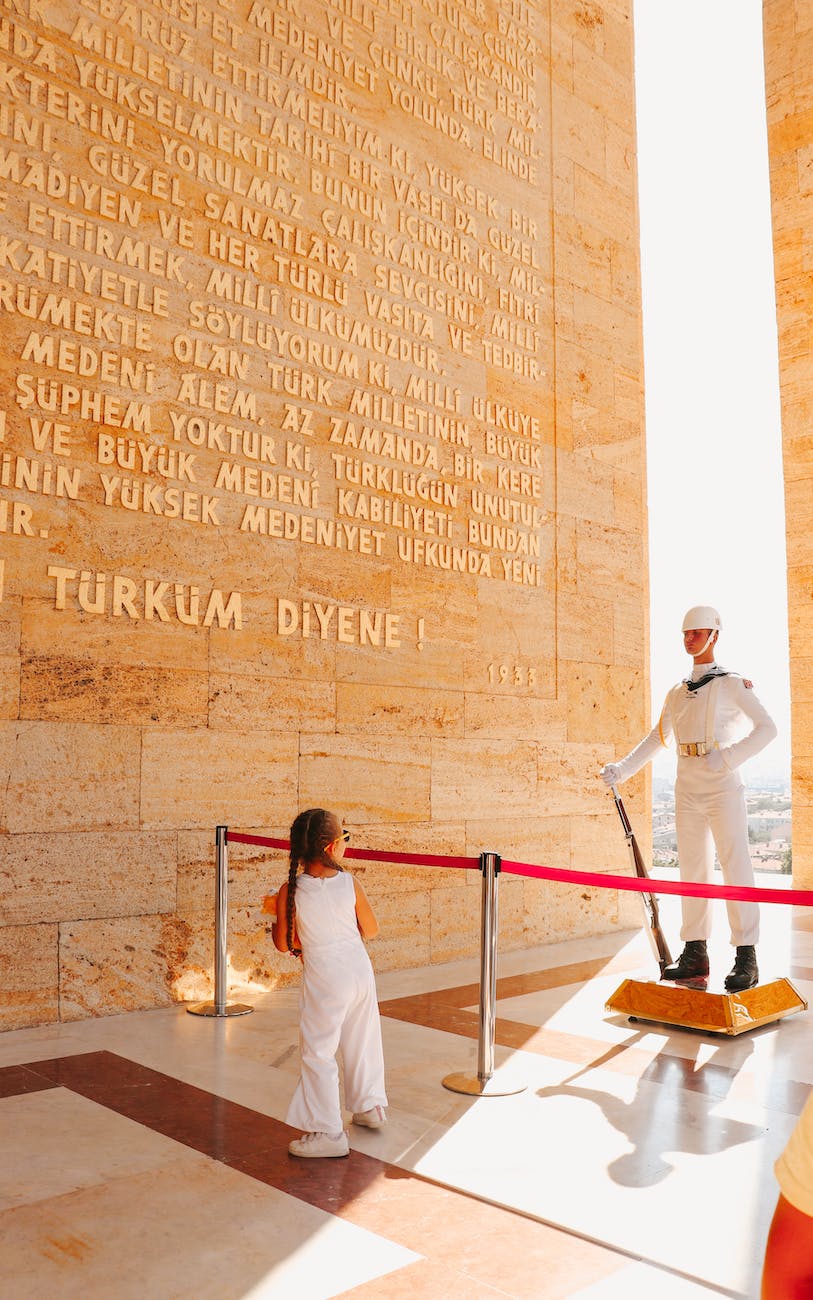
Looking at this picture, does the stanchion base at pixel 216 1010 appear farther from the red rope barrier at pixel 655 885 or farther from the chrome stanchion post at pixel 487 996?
the red rope barrier at pixel 655 885

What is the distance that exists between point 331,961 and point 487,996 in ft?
3.05

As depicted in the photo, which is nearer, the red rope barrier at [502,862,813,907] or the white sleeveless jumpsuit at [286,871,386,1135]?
the white sleeveless jumpsuit at [286,871,386,1135]

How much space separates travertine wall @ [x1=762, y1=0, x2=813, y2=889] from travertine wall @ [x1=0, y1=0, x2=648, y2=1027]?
2878mm

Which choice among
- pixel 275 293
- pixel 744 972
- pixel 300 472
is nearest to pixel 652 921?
pixel 744 972

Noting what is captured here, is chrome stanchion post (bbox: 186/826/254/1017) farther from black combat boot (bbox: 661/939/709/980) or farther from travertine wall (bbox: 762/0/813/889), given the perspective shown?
travertine wall (bbox: 762/0/813/889)

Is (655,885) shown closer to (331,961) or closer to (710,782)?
(331,961)

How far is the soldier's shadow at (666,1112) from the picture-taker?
369 centimetres

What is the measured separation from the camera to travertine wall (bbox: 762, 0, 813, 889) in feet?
37.6

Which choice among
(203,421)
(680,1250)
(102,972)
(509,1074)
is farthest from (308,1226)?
(203,421)

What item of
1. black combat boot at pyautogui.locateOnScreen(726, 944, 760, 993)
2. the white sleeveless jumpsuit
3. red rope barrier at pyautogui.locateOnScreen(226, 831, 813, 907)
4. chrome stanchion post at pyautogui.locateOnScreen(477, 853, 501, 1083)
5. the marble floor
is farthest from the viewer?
black combat boot at pyautogui.locateOnScreen(726, 944, 760, 993)

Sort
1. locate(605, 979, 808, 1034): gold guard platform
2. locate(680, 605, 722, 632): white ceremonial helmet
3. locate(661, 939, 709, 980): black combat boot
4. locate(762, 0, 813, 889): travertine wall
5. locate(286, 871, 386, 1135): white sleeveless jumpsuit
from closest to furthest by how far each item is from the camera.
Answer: locate(286, 871, 386, 1135): white sleeveless jumpsuit, locate(605, 979, 808, 1034): gold guard platform, locate(661, 939, 709, 980): black combat boot, locate(680, 605, 722, 632): white ceremonial helmet, locate(762, 0, 813, 889): travertine wall

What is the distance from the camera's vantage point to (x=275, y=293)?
6.85 metres

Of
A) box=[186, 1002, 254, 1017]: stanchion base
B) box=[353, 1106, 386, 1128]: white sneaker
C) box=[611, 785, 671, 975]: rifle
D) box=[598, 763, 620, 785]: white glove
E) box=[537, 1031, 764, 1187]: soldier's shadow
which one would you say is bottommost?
box=[537, 1031, 764, 1187]: soldier's shadow

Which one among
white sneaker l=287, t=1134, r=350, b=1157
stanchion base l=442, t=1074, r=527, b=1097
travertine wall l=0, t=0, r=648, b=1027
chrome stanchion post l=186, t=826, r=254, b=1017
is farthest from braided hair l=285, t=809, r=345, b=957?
travertine wall l=0, t=0, r=648, b=1027
